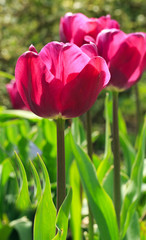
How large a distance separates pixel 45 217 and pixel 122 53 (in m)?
0.43

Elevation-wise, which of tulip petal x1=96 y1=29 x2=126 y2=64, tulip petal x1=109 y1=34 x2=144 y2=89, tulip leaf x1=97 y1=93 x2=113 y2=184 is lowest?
tulip leaf x1=97 y1=93 x2=113 y2=184

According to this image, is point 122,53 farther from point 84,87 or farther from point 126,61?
point 84,87

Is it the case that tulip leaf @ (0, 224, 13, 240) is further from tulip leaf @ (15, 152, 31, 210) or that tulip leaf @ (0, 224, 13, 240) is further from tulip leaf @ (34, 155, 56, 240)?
tulip leaf @ (34, 155, 56, 240)

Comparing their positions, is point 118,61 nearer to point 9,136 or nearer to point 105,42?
point 105,42

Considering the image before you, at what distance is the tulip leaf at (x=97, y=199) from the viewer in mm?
923

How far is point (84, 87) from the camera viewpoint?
0.73m

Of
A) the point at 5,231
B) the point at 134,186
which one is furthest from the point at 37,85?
the point at 5,231

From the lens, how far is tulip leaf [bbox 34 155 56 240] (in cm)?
77

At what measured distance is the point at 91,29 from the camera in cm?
102

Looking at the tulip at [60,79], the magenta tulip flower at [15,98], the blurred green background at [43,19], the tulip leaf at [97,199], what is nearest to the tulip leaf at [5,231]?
the tulip leaf at [97,199]

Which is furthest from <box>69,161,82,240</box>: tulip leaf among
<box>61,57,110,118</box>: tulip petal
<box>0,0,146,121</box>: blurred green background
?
<box>0,0,146,121</box>: blurred green background

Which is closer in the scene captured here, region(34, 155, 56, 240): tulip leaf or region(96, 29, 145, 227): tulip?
region(34, 155, 56, 240): tulip leaf

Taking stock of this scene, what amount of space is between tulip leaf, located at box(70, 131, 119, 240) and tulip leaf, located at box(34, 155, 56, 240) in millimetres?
161

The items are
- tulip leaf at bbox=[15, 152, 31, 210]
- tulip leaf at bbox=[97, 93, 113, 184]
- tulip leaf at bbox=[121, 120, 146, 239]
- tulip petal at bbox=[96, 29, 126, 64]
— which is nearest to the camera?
tulip leaf at bbox=[15, 152, 31, 210]
